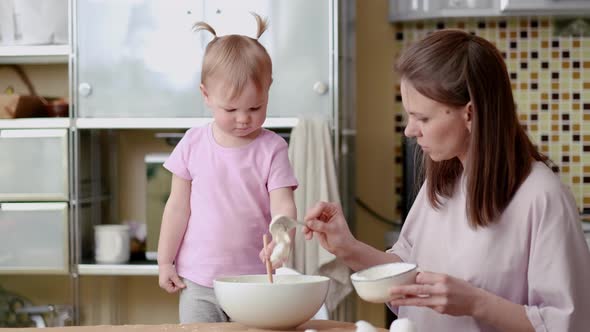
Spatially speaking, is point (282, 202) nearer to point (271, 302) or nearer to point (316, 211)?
point (316, 211)

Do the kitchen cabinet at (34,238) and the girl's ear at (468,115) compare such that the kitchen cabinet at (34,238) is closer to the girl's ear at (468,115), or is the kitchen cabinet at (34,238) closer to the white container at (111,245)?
the white container at (111,245)

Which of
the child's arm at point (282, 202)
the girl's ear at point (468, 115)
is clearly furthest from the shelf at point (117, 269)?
the girl's ear at point (468, 115)

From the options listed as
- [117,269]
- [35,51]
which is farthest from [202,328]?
[35,51]

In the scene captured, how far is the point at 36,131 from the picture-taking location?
3.18 metres

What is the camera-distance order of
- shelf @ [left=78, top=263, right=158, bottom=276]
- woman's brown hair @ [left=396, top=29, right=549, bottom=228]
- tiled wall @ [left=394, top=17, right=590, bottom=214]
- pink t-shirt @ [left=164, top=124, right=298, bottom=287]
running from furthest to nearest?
tiled wall @ [left=394, top=17, right=590, bottom=214]
shelf @ [left=78, top=263, right=158, bottom=276]
pink t-shirt @ [left=164, top=124, right=298, bottom=287]
woman's brown hair @ [left=396, top=29, right=549, bottom=228]

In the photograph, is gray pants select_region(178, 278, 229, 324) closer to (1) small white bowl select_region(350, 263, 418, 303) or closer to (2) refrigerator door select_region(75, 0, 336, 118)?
(1) small white bowl select_region(350, 263, 418, 303)

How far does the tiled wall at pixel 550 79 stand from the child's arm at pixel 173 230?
59.8 inches

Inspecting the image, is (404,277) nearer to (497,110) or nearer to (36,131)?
(497,110)

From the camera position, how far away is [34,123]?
3182 millimetres

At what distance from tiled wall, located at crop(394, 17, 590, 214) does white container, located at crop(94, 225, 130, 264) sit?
1.11m

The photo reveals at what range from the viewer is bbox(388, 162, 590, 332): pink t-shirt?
141 cm

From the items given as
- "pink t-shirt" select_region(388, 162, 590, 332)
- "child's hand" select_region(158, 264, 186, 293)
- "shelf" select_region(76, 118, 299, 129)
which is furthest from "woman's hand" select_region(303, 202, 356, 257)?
"shelf" select_region(76, 118, 299, 129)

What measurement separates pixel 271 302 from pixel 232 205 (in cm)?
70

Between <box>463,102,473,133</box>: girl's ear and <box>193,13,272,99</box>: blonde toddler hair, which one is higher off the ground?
<box>193,13,272,99</box>: blonde toddler hair
